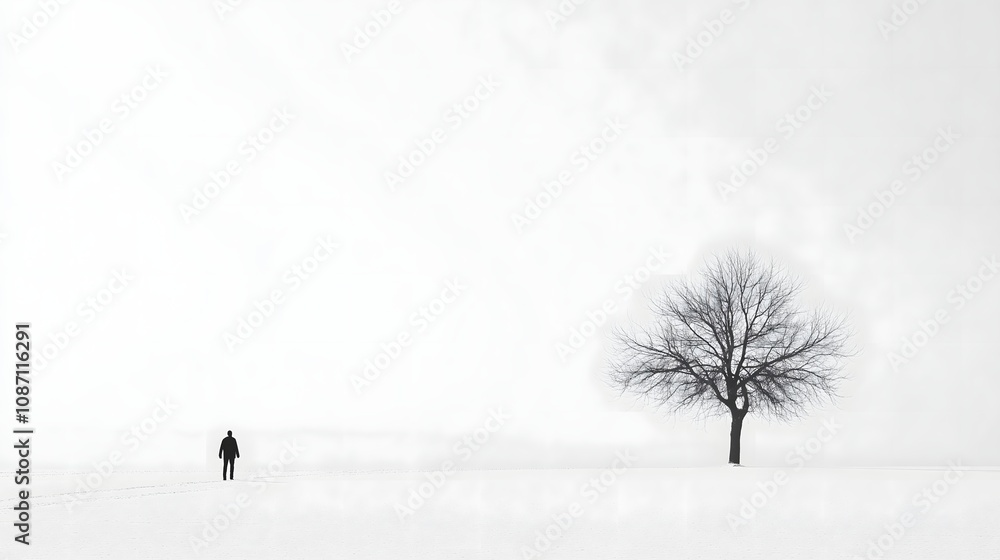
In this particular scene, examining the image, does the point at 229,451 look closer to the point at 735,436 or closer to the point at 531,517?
the point at 531,517

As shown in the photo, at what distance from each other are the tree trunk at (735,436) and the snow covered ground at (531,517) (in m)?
5.06

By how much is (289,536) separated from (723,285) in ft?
76.9

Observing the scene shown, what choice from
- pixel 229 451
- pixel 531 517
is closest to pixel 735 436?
pixel 531 517

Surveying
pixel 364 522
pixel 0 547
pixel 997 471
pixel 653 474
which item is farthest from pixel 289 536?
pixel 997 471

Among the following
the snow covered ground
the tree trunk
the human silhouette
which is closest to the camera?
the snow covered ground

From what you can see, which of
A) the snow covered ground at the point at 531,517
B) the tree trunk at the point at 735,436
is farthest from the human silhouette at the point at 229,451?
the tree trunk at the point at 735,436

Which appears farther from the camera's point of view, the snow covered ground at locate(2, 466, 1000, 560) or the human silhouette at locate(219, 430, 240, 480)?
the human silhouette at locate(219, 430, 240, 480)

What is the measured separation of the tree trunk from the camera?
35.6m

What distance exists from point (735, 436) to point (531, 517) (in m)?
17.0

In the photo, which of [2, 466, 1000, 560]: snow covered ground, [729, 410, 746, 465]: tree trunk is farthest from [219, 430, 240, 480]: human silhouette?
[729, 410, 746, 465]: tree trunk

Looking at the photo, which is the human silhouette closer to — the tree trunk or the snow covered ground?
the snow covered ground

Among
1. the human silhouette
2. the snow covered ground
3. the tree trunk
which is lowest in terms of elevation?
the snow covered ground

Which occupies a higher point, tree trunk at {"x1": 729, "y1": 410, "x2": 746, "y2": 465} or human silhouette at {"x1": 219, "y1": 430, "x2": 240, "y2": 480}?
tree trunk at {"x1": 729, "y1": 410, "x2": 746, "y2": 465}

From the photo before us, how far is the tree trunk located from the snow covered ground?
16.6 feet
